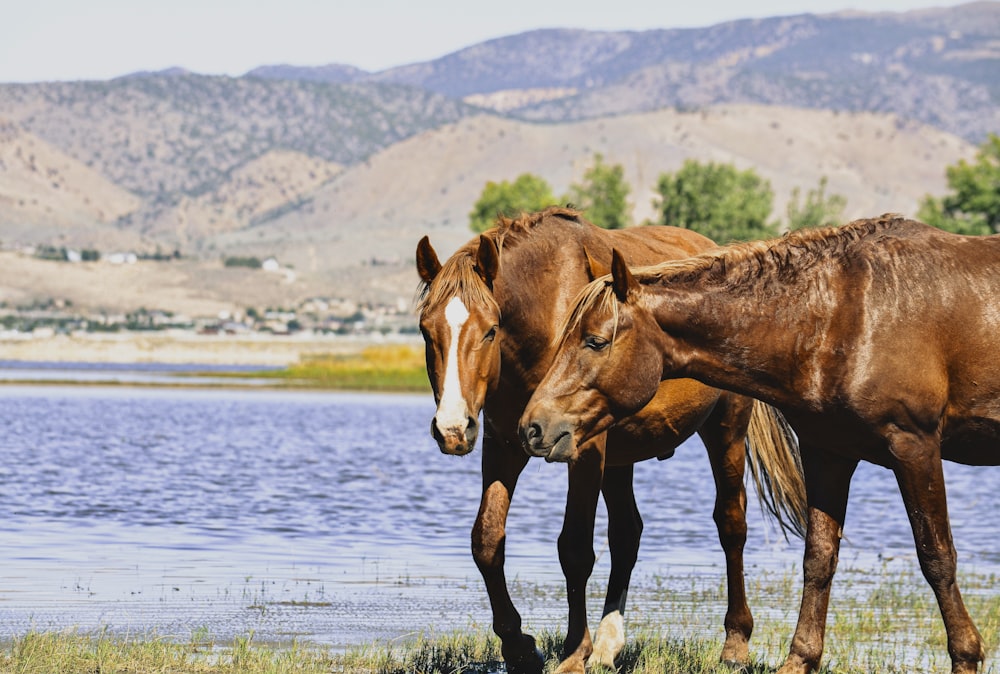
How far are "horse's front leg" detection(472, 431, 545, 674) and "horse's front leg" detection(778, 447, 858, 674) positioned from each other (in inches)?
63.5

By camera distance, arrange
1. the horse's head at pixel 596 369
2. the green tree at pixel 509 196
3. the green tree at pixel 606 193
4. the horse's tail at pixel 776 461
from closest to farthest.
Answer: the horse's head at pixel 596 369, the horse's tail at pixel 776 461, the green tree at pixel 606 193, the green tree at pixel 509 196

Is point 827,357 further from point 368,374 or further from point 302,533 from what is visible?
point 368,374

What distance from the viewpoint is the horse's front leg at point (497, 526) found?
875 cm

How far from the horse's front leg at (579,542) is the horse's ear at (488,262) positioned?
3.69ft

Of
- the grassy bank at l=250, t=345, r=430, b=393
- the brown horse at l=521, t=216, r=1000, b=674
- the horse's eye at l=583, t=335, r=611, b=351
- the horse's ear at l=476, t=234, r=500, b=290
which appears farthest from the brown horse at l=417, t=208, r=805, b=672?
the grassy bank at l=250, t=345, r=430, b=393

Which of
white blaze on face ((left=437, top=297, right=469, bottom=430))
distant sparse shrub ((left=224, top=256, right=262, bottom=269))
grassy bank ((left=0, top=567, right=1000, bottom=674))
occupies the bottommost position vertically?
distant sparse shrub ((left=224, top=256, right=262, bottom=269))

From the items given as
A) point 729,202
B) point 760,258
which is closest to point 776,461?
point 760,258

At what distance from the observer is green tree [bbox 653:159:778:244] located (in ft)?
270

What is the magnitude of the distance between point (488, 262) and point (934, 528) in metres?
2.75

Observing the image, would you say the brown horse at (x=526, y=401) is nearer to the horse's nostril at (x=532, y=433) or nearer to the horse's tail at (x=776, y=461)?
the horse's nostril at (x=532, y=433)

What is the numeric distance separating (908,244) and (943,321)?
517mm

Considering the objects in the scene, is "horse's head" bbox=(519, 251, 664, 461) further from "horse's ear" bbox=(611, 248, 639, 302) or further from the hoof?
the hoof

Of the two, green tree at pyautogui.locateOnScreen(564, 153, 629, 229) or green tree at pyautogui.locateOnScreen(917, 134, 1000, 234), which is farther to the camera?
green tree at pyautogui.locateOnScreen(564, 153, 629, 229)

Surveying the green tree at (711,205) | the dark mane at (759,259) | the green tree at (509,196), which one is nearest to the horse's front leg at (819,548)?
the dark mane at (759,259)
